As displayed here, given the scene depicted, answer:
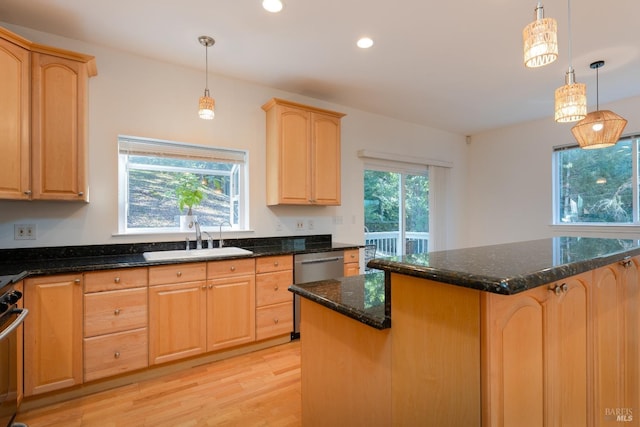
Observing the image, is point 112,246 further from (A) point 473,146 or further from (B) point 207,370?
(A) point 473,146

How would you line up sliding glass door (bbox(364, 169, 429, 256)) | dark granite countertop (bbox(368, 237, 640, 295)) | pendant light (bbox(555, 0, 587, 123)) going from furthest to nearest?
1. sliding glass door (bbox(364, 169, 429, 256))
2. pendant light (bbox(555, 0, 587, 123))
3. dark granite countertop (bbox(368, 237, 640, 295))

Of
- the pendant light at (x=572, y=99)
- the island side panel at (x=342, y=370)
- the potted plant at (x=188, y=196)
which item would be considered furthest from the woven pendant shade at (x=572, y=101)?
the potted plant at (x=188, y=196)

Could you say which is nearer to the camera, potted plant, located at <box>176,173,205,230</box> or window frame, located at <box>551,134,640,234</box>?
potted plant, located at <box>176,173,205,230</box>

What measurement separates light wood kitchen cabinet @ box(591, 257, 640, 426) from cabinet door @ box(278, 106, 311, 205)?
2464mm

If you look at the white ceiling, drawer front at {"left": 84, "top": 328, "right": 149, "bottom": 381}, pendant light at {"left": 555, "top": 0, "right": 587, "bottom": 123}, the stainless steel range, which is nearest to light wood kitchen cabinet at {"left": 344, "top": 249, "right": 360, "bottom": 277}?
the white ceiling

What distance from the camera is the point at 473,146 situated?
534 cm

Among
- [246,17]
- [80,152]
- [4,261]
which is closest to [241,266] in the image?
[80,152]

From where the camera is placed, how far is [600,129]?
90.4 inches

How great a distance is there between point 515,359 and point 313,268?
2.31 m

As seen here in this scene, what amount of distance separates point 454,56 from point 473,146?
2.96m

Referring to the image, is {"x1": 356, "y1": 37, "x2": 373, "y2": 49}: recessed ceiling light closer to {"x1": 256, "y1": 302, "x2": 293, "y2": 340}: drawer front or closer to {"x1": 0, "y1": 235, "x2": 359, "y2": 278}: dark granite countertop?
{"x1": 0, "y1": 235, "x2": 359, "y2": 278}: dark granite countertop

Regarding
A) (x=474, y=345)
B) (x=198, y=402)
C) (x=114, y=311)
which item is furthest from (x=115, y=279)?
(x=474, y=345)

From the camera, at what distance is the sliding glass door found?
441 centimetres

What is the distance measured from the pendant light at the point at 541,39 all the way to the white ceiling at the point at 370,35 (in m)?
0.95
